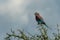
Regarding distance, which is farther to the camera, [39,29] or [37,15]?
[37,15]

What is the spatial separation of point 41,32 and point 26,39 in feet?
1.84

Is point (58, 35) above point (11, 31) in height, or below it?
below

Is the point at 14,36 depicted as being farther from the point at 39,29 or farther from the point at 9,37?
the point at 39,29

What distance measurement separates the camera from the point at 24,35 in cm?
585

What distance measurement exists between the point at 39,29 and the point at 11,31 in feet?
3.06

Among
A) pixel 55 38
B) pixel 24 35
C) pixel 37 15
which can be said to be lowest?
pixel 55 38

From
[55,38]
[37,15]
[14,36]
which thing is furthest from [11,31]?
[37,15]

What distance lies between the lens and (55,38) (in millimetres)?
6137

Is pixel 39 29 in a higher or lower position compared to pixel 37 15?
lower

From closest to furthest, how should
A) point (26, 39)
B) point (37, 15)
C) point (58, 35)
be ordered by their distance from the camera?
1. point (26, 39)
2. point (58, 35)
3. point (37, 15)

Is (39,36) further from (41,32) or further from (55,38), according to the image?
(55,38)

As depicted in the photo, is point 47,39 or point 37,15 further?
point 37,15

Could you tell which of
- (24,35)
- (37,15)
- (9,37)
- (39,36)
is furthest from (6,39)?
(37,15)

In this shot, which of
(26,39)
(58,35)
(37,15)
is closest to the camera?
(26,39)
